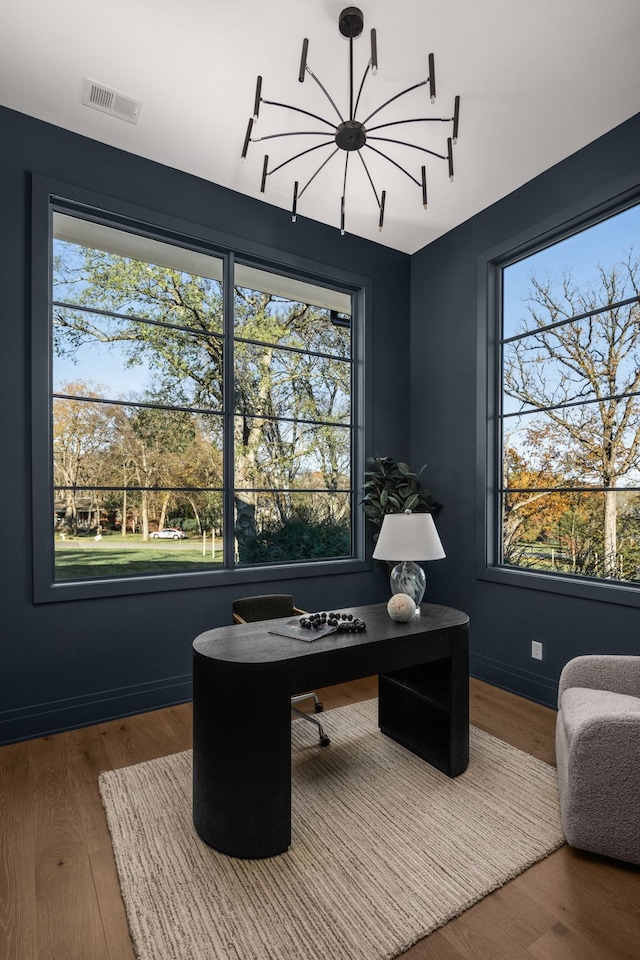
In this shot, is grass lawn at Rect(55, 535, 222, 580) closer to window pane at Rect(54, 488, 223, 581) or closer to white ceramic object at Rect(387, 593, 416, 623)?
window pane at Rect(54, 488, 223, 581)

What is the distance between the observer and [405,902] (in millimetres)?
1634

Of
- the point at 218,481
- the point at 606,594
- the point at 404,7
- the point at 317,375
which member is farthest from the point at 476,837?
the point at 404,7

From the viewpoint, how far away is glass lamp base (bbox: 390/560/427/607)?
2.56 meters

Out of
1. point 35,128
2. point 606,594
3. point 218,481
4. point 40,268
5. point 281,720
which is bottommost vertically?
point 281,720

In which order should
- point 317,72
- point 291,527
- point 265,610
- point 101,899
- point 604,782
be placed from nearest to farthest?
1. point 101,899
2. point 604,782
3. point 317,72
4. point 265,610
5. point 291,527

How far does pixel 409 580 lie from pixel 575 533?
1381 mm

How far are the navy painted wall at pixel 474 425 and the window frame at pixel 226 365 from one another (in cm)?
55

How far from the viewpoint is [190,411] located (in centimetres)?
344

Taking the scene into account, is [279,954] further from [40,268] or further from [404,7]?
[404,7]

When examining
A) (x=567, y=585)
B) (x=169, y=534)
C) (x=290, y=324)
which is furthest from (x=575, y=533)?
(x=169, y=534)

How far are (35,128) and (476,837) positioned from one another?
4.14 m

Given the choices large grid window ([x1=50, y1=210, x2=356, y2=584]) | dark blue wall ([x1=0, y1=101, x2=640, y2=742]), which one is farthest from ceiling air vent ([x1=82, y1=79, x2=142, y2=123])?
large grid window ([x1=50, y1=210, x2=356, y2=584])

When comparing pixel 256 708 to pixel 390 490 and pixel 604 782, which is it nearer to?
pixel 604 782

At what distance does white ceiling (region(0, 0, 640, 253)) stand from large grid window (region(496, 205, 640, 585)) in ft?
2.31
